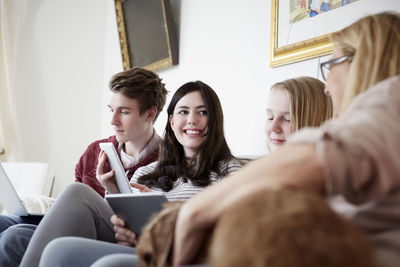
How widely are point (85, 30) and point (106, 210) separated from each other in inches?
117

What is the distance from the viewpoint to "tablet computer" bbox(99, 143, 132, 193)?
1753mm

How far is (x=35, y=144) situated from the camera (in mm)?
4656

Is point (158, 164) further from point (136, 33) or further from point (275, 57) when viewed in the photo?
point (136, 33)

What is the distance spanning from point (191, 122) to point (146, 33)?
5.00ft

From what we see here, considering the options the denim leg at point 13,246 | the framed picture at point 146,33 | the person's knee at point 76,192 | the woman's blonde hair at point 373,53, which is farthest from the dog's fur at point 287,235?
the framed picture at point 146,33

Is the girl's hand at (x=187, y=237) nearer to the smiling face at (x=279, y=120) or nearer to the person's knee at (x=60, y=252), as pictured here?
the person's knee at (x=60, y=252)

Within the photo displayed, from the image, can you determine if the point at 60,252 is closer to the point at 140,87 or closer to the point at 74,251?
the point at 74,251

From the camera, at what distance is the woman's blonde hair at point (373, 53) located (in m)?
0.85

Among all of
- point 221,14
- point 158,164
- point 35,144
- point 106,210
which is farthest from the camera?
point 35,144

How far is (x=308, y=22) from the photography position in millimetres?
1972

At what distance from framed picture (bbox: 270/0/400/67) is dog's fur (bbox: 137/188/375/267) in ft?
4.60

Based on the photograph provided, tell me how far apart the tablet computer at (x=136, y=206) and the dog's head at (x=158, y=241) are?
292 millimetres

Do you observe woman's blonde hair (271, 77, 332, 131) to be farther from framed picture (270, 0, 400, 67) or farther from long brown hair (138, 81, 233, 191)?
long brown hair (138, 81, 233, 191)

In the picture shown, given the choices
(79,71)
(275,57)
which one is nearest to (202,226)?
(275,57)
